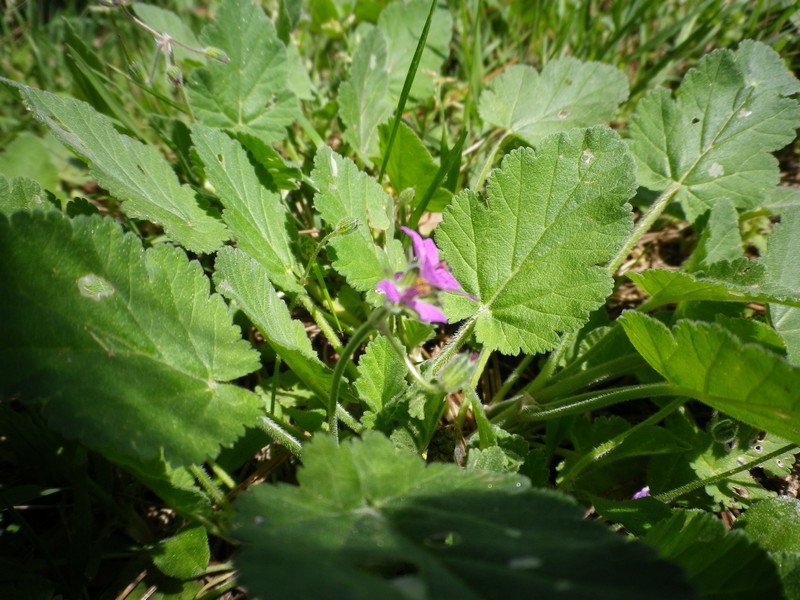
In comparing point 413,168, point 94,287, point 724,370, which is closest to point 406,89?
point 413,168

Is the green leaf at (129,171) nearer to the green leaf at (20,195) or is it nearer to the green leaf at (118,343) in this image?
the green leaf at (20,195)

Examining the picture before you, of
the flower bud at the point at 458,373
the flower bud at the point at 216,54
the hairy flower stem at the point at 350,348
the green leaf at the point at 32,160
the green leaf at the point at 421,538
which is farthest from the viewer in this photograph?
the green leaf at the point at 32,160

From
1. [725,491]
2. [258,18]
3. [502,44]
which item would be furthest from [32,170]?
[725,491]

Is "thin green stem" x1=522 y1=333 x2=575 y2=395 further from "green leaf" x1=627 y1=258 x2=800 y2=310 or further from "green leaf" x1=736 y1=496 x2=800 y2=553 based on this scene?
"green leaf" x1=736 y1=496 x2=800 y2=553

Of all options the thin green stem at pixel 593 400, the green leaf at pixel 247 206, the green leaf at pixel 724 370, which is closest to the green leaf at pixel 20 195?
the green leaf at pixel 247 206

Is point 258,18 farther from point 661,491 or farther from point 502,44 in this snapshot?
point 661,491

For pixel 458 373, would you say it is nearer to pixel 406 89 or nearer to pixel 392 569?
pixel 392 569

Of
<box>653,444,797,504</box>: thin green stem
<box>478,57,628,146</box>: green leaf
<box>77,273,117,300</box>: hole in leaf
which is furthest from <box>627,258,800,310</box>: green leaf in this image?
<box>77,273,117,300</box>: hole in leaf
